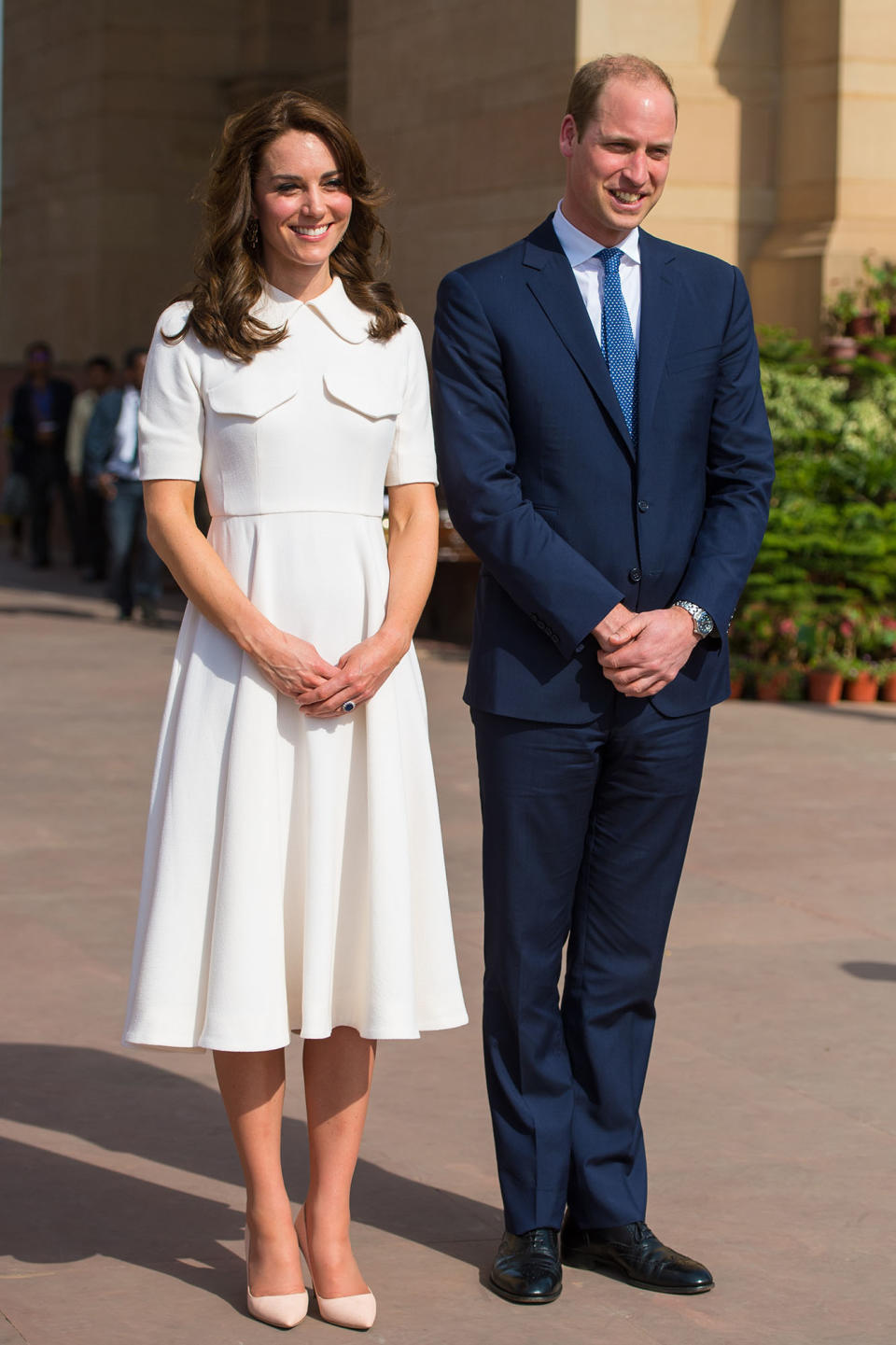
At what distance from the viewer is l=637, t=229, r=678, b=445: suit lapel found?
3.74 meters

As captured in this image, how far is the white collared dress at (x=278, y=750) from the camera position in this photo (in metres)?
3.58

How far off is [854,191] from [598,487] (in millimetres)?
10796

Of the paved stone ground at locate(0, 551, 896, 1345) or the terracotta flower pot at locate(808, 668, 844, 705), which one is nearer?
the paved stone ground at locate(0, 551, 896, 1345)

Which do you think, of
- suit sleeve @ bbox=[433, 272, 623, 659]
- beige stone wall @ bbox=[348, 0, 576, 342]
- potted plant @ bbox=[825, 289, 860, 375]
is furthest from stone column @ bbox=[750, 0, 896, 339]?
suit sleeve @ bbox=[433, 272, 623, 659]

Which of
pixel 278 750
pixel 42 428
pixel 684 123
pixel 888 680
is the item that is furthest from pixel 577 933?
pixel 42 428

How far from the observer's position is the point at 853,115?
1370 cm

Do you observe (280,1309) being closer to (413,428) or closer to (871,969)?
(413,428)

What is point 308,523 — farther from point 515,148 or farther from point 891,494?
point 515,148

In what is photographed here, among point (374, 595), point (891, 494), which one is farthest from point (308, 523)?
point (891, 494)

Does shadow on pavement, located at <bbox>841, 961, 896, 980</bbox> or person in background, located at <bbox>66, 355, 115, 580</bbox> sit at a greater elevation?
person in background, located at <bbox>66, 355, 115, 580</bbox>

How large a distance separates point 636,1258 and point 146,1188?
1.12 meters

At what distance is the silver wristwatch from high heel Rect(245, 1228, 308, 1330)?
145 centimetres

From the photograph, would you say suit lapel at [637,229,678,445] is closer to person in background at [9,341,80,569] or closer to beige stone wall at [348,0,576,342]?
beige stone wall at [348,0,576,342]

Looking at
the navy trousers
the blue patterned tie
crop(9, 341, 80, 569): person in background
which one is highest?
crop(9, 341, 80, 569): person in background
